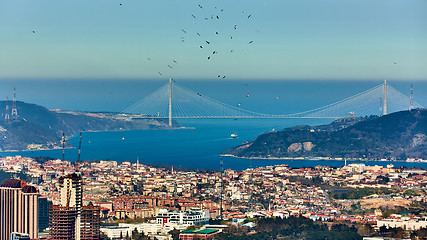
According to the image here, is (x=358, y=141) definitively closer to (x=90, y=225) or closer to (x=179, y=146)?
(x=179, y=146)

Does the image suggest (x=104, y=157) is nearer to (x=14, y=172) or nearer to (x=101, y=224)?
(x=14, y=172)

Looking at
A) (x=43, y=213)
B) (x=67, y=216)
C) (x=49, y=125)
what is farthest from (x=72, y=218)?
(x=49, y=125)

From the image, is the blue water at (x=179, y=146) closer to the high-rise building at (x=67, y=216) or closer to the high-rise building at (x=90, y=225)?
the high-rise building at (x=90, y=225)

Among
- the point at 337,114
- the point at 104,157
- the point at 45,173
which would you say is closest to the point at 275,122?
the point at 337,114

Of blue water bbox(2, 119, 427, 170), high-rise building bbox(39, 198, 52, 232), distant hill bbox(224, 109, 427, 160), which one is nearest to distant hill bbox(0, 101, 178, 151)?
blue water bbox(2, 119, 427, 170)

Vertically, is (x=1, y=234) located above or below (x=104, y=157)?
below
